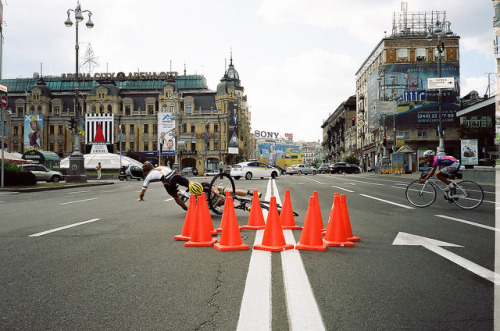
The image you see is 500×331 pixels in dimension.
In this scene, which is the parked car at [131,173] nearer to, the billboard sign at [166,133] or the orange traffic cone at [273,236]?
the billboard sign at [166,133]

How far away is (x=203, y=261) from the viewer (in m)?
4.68

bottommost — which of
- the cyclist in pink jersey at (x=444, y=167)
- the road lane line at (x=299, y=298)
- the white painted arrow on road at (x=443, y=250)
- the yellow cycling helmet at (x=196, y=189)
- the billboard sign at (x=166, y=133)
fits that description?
the white painted arrow on road at (x=443, y=250)

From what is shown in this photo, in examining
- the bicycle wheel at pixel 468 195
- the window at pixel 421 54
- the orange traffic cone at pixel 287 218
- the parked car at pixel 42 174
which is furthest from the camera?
the window at pixel 421 54

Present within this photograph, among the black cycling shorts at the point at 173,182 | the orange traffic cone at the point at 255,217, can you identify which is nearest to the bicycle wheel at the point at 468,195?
the orange traffic cone at the point at 255,217

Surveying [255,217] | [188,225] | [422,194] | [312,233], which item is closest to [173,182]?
[255,217]

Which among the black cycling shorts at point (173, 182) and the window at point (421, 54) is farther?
the window at point (421, 54)

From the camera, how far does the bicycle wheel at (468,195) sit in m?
10.2

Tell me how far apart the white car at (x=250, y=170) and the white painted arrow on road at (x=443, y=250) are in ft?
95.0

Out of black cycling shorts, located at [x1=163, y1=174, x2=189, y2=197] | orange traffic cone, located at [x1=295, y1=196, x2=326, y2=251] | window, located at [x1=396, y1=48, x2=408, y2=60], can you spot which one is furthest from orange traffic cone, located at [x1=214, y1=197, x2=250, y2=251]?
window, located at [x1=396, y1=48, x2=408, y2=60]

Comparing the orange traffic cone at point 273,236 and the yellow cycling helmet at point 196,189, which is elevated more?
the yellow cycling helmet at point 196,189

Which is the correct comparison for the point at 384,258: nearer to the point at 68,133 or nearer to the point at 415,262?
the point at 415,262

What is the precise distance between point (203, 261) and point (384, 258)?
2077 millimetres

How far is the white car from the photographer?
35.3 meters

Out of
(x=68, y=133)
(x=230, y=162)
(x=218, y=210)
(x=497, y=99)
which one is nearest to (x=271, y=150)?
(x=230, y=162)
